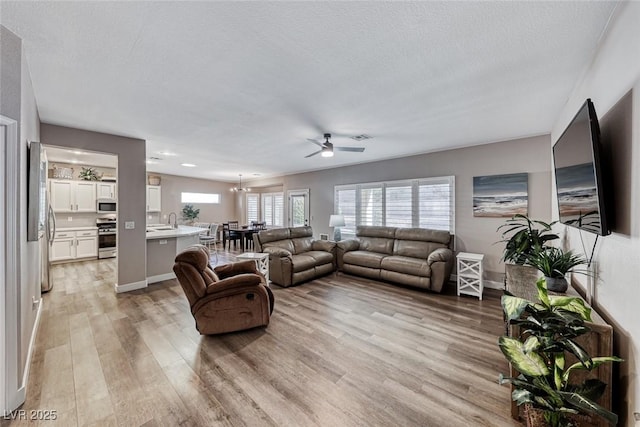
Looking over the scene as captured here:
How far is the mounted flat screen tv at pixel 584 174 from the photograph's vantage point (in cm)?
144

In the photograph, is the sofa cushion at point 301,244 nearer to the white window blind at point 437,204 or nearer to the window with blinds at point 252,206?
the white window blind at point 437,204

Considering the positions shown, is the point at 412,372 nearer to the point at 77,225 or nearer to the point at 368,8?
the point at 368,8

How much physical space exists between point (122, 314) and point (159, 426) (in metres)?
2.29

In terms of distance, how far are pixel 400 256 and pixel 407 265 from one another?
1.73ft

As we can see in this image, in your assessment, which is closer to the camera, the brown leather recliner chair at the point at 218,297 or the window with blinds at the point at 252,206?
the brown leather recliner chair at the point at 218,297

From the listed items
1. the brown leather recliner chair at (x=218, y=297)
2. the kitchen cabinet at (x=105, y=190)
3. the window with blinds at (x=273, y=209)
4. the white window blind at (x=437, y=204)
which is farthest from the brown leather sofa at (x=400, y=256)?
the kitchen cabinet at (x=105, y=190)

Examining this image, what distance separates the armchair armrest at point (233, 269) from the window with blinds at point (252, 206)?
6.57 meters

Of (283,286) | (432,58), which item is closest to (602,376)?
(432,58)

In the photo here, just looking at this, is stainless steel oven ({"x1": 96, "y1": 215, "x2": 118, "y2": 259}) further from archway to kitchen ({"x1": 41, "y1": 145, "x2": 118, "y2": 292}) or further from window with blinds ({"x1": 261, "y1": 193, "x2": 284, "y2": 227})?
window with blinds ({"x1": 261, "y1": 193, "x2": 284, "y2": 227})

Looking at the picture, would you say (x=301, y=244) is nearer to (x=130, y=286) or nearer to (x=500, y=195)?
(x=130, y=286)

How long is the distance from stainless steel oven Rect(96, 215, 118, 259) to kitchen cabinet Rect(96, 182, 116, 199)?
68 centimetres

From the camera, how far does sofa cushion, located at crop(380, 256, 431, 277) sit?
410 centimetres

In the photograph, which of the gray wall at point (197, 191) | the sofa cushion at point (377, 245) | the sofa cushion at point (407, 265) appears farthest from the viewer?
the gray wall at point (197, 191)

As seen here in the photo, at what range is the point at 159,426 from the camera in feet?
5.20
